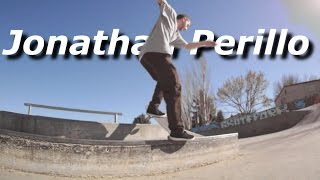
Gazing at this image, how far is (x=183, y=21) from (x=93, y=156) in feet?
7.81

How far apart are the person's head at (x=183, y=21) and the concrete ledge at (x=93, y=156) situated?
169 centimetres

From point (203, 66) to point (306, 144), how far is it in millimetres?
36976

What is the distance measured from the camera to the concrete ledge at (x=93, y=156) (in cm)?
378

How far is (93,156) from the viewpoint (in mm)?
4027

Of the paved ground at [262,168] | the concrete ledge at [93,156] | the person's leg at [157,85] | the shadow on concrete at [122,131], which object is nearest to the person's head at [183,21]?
the person's leg at [157,85]

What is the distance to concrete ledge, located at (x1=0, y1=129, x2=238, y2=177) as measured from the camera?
378 centimetres

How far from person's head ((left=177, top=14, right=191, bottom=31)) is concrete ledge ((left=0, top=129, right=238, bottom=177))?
66.6 inches

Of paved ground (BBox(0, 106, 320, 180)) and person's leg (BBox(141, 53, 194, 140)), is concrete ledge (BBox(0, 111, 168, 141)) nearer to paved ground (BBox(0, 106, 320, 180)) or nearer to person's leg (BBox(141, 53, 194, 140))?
person's leg (BBox(141, 53, 194, 140))

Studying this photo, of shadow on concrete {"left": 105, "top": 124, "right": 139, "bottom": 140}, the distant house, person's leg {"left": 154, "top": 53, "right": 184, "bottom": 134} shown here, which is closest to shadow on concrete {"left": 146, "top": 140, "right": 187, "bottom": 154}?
person's leg {"left": 154, "top": 53, "right": 184, "bottom": 134}

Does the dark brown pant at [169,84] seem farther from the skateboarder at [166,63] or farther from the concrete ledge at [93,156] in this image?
the concrete ledge at [93,156]

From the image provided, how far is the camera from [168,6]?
15.7ft

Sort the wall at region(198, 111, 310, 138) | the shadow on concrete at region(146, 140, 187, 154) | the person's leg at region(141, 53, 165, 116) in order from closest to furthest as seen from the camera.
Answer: the shadow on concrete at region(146, 140, 187, 154) → the person's leg at region(141, 53, 165, 116) → the wall at region(198, 111, 310, 138)

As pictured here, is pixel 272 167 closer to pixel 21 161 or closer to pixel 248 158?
pixel 248 158

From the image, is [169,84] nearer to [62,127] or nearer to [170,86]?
[170,86]
